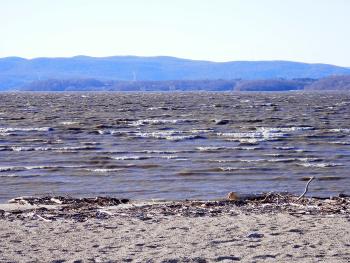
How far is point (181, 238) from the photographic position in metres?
10.8

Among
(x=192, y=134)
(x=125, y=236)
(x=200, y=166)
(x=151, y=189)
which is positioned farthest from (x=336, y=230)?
(x=192, y=134)

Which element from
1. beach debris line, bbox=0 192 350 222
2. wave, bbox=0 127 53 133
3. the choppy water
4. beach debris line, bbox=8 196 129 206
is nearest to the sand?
beach debris line, bbox=0 192 350 222

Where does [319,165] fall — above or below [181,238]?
below

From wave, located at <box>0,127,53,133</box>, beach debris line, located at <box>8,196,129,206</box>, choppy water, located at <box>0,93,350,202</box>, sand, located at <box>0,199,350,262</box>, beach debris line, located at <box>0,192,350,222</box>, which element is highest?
sand, located at <box>0,199,350,262</box>

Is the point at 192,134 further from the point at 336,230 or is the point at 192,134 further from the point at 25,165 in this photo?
the point at 336,230

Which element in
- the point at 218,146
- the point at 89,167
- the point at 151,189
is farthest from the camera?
the point at 218,146

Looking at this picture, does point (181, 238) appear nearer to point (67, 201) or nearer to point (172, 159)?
point (67, 201)

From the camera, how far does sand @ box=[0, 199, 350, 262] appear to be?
9.62 metres

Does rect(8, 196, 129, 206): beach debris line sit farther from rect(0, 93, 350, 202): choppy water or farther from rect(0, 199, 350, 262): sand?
rect(0, 93, 350, 202): choppy water

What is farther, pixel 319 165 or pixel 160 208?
pixel 319 165

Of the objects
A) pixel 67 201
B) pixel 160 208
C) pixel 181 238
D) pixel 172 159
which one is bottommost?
pixel 172 159

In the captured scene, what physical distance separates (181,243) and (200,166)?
1530 centimetres

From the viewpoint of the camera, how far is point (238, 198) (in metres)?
15.7

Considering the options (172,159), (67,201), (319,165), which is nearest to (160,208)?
(67,201)
